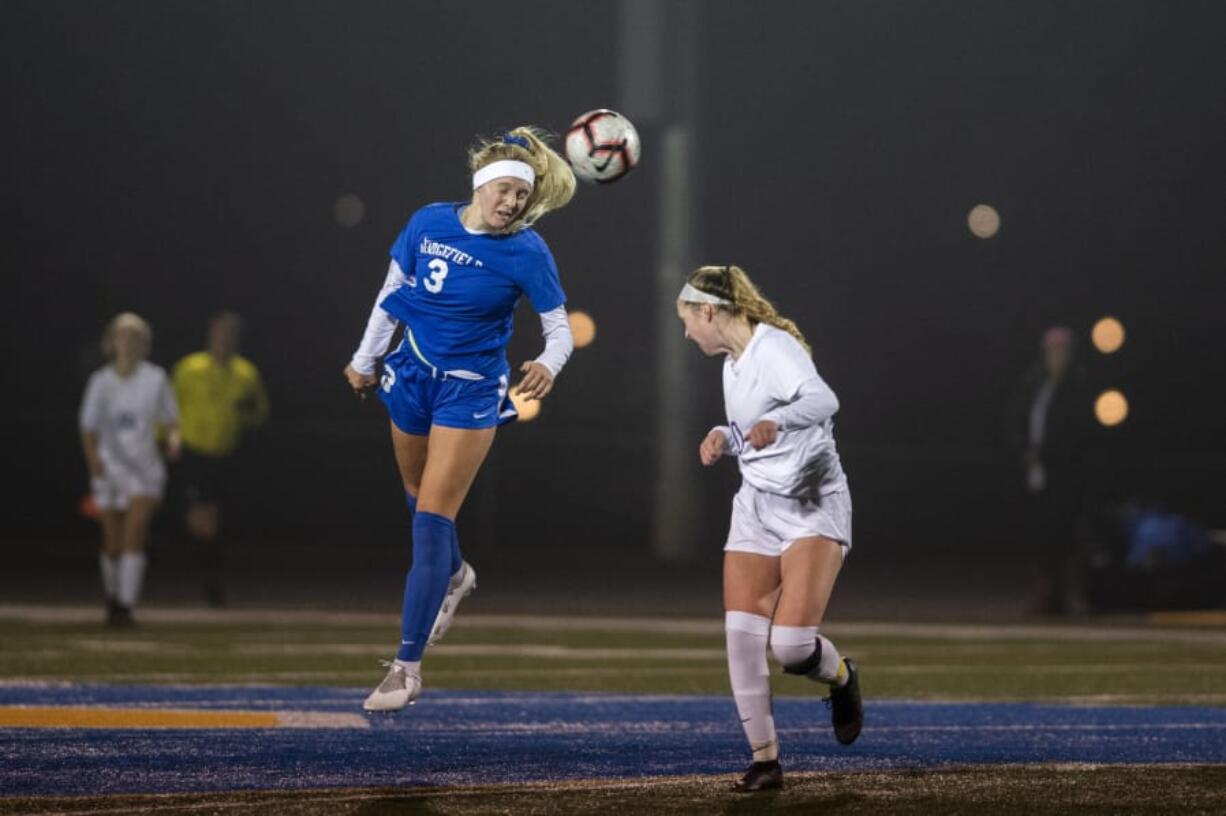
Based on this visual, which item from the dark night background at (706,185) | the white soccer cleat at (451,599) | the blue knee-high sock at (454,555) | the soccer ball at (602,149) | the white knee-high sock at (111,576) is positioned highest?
the dark night background at (706,185)

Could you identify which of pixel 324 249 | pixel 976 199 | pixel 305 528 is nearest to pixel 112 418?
pixel 305 528

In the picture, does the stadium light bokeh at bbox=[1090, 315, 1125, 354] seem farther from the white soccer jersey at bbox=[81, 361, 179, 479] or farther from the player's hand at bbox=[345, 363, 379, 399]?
the player's hand at bbox=[345, 363, 379, 399]

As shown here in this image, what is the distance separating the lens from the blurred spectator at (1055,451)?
61.1 feet

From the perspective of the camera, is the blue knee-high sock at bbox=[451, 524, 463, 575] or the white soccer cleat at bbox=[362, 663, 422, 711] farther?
the blue knee-high sock at bbox=[451, 524, 463, 575]

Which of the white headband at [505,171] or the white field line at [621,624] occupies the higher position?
the white headband at [505,171]

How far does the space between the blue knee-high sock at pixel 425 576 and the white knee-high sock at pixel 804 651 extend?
150cm

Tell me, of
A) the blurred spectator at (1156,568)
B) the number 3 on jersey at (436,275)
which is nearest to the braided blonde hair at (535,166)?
the number 3 on jersey at (436,275)

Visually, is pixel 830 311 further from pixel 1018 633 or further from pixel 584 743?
pixel 584 743

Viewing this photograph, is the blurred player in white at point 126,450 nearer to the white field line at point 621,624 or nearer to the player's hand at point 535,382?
the white field line at point 621,624

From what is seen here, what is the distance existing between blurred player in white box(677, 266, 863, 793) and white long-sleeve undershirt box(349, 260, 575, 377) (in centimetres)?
100

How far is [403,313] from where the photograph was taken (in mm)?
9406

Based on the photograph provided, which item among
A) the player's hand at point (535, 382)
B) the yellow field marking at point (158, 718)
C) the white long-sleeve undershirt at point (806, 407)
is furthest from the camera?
the yellow field marking at point (158, 718)

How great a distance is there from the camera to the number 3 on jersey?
363 inches

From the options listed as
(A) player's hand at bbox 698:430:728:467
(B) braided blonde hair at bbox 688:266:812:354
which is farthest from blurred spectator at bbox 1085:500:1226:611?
(A) player's hand at bbox 698:430:728:467
